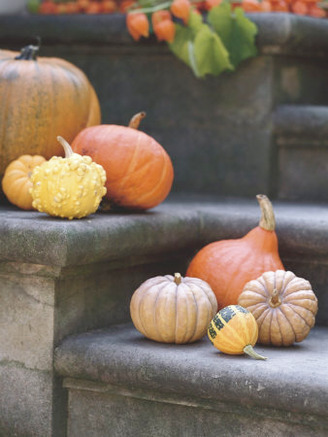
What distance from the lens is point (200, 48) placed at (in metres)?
2.80

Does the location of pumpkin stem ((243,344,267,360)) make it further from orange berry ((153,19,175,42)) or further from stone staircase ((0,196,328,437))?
orange berry ((153,19,175,42))

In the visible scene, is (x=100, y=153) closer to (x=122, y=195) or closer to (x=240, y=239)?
(x=122, y=195)

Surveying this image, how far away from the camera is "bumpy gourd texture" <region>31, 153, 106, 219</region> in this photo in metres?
2.04

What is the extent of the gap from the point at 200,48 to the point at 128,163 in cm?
76

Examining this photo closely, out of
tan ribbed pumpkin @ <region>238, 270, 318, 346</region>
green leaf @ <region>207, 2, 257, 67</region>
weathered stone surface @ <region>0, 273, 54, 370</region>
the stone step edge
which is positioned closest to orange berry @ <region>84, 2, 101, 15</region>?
green leaf @ <region>207, 2, 257, 67</region>

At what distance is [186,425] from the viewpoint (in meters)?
1.86

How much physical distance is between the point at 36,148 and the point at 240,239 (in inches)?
28.1

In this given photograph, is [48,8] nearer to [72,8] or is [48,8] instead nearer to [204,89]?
[72,8]

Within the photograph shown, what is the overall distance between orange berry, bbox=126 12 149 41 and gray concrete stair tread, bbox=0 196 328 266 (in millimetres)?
646

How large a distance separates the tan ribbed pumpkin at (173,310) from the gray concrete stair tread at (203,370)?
3 cm

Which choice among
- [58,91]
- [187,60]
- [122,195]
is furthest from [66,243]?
[187,60]

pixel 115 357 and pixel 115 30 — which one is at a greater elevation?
pixel 115 30

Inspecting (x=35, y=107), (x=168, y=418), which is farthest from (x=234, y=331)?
(x=35, y=107)

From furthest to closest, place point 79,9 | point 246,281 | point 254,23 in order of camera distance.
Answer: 1. point 79,9
2. point 254,23
3. point 246,281
